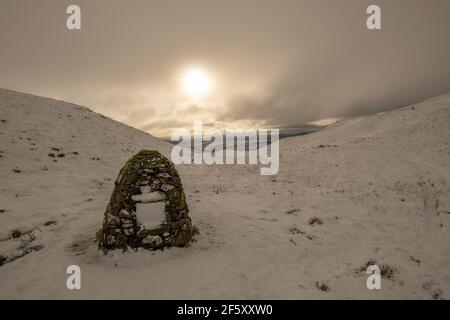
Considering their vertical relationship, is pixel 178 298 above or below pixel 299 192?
below

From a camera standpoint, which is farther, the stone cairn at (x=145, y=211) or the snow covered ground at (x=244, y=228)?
the stone cairn at (x=145, y=211)

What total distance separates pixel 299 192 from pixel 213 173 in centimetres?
965

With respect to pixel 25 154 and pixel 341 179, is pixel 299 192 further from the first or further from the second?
pixel 25 154

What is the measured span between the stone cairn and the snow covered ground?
16.1 inches

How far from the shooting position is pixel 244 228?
1101 cm

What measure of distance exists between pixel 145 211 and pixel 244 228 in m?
4.59

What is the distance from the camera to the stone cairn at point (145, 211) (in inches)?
326

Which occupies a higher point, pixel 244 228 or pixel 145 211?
pixel 145 211

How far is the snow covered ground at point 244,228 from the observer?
280 inches

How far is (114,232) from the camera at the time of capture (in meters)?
8.29

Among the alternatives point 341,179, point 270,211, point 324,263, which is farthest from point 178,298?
point 341,179

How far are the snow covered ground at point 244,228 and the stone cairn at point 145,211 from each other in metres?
0.41
